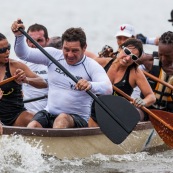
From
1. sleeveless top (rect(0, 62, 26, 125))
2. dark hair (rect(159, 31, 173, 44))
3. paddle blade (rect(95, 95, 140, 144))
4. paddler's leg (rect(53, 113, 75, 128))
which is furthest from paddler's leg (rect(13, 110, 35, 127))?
dark hair (rect(159, 31, 173, 44))

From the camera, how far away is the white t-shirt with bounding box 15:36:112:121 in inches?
286

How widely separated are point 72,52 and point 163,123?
154 centimetres

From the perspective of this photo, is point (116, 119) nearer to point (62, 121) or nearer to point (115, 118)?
point (115, 118)

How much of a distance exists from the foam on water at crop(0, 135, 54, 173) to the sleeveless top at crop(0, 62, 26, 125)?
693mm

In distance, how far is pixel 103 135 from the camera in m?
7.54

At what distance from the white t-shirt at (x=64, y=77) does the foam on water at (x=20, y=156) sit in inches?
22.3

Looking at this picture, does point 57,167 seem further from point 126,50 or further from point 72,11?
point 72,11

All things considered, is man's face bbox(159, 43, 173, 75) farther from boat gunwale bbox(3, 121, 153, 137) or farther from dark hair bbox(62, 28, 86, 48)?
boat gunwale bbox(3, 121, 153, 137)

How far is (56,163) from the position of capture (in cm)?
711

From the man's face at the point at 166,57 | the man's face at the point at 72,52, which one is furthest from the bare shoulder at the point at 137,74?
the man's face at the point at 72,52

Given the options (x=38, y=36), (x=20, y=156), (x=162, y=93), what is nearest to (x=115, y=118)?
(x=20, y=156)

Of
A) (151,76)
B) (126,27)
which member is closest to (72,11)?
(126,27)

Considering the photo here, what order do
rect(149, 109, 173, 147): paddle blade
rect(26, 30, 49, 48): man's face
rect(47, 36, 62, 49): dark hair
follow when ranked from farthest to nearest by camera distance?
1. rect(47, 36, 62, 49): dark hair
2. rect(26, 30, 49, 48): man's face
3. rect(149, 109, 173, 147): paddle blade

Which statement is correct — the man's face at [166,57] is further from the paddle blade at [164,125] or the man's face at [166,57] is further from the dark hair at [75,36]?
the dark hair at [75,36]
